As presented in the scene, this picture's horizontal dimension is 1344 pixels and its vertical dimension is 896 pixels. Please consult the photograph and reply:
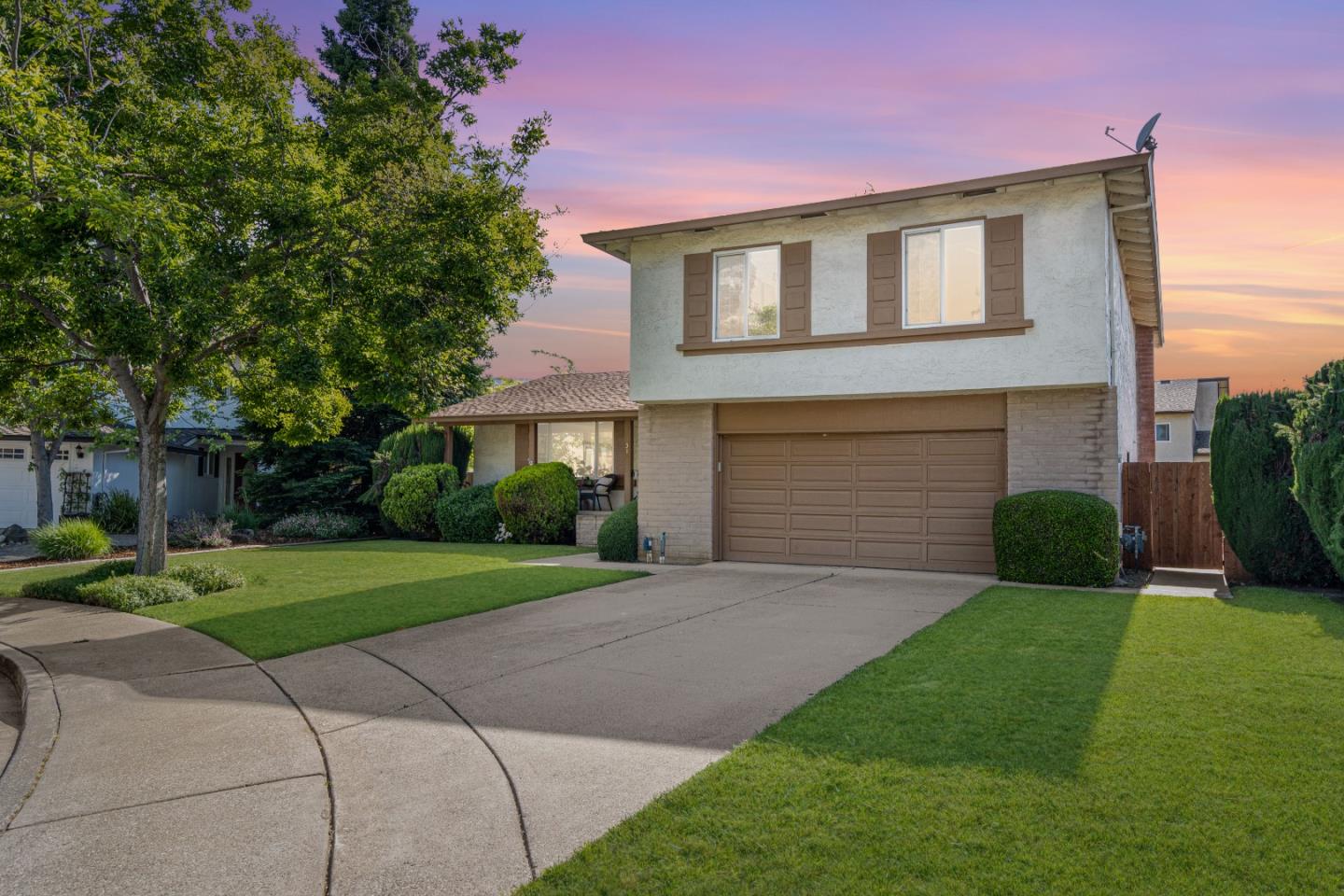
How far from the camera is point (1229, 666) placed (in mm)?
6758

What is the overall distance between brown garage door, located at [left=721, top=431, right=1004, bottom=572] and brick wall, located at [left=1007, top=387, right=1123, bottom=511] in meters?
0.40

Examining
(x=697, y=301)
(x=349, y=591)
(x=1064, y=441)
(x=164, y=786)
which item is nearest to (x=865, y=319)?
(x=697, y=301)

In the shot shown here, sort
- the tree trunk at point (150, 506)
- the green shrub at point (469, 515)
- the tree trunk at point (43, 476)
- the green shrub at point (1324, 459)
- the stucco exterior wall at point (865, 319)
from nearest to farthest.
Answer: the green shrub at point (1324, 459) → the stucco exterior wall at point (865, 319) → the tree trunk at point (150, 506) → the tree trunk at point (43, 476) → the green shrub at point (469, 515)

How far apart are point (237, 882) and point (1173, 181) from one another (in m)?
15.3

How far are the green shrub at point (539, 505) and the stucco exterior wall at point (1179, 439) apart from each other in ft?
123

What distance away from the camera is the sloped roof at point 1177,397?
4544cm

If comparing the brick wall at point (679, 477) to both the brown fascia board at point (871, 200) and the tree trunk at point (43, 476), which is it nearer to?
the brown fascia board at point (871, 200)

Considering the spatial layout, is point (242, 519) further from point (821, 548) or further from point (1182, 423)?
point (1182, 423)

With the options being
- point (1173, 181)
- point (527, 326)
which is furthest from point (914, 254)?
point (527, 326)

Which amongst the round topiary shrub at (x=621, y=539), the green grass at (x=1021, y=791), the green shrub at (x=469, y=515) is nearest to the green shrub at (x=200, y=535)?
the green shrub at (x=469, y=515)

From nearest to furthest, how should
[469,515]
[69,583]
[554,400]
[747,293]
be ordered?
1. [69,583]
2. [747,293]
3. [469,515]
4. [554,400]

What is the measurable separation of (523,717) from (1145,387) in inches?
760

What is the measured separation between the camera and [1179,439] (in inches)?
1799

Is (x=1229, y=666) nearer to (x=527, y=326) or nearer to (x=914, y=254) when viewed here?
(x=914, y=254)
